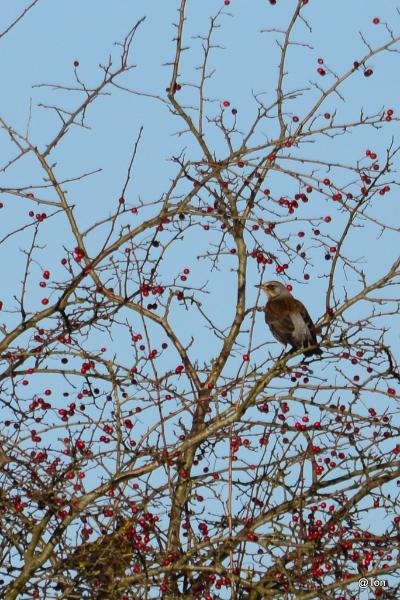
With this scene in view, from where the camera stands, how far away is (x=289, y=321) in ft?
35.6

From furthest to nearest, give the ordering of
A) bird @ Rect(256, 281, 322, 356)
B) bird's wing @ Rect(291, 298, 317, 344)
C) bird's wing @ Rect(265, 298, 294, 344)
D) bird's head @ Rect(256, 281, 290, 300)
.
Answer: bird's head @ Rect(256, 281, 290, 300)
bird's wing @ Rect(291, 298, 317, 344)
bird's wing @ Rect(265, 298, 294, 344)
bird @ Rect(256, 281, 322, 356)

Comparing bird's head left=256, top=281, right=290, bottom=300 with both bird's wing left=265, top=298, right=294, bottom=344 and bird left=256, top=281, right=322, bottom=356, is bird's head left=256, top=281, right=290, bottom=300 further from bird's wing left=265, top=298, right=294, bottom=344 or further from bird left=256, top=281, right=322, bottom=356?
bird's wing left=265, top=298, right=294, bottom=344

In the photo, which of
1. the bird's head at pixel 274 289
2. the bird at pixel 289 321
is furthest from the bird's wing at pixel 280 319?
the bird's head at pixel 274 289

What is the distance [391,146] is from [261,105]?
92 centimetres

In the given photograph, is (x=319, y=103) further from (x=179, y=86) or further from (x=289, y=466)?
(x=289, y=466)

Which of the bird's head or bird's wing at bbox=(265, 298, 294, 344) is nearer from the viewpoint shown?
bird's wing at bbox=(265, 298, 294, 344)

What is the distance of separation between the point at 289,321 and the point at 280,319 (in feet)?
0.44

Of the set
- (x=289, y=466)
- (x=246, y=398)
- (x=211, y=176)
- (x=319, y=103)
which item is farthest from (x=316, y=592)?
(x=319, y=103)

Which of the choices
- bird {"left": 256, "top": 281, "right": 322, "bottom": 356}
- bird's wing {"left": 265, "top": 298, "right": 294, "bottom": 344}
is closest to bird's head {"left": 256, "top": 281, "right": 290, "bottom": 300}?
bird {"left": 256, "top": 281, "right": 322, "bottom": 356}

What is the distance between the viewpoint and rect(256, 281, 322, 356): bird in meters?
10.5

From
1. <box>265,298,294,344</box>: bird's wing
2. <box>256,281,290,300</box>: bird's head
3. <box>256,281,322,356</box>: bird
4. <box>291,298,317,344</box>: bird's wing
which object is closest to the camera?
<box>256,281,322,356</box>: bird

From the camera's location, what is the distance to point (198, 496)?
7414 mm

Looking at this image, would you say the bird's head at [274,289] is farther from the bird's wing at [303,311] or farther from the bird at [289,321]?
the bird's wing at [303,311]

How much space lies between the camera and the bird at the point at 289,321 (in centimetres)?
1047
